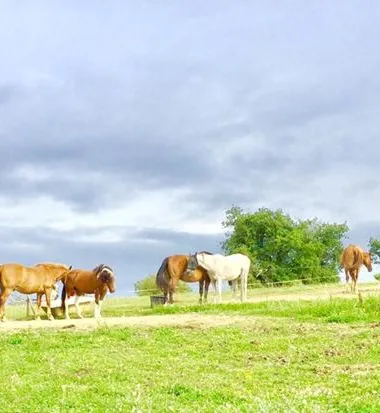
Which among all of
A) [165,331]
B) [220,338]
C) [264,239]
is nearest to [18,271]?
[165,331]

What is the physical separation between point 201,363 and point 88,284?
14151 mm

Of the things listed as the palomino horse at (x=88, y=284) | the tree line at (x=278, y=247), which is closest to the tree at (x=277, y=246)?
the tree line at (x=278, y=247)

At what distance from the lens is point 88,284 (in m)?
27.2

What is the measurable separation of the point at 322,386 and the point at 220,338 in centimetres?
626

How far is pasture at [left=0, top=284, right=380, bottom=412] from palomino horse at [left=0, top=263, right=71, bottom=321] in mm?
2875

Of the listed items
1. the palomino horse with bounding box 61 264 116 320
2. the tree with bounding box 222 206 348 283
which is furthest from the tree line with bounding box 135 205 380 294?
the palomino horse with bounding box 61 264 116 320

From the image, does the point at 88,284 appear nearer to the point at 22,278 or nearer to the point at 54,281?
the point at 54,281

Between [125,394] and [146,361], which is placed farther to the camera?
[146,361]

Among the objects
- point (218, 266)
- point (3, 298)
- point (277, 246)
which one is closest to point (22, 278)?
point (3, 298)

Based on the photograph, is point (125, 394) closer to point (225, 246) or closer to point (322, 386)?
point (322, 386)

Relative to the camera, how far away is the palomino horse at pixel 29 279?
25.2 meters

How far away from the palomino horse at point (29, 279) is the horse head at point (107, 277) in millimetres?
1565

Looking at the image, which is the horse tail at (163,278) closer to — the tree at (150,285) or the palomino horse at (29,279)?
the palomino horse at (29,279)

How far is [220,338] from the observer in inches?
674
